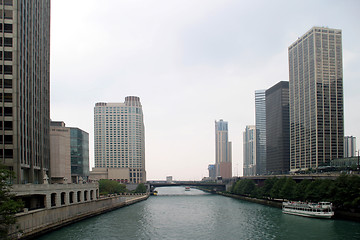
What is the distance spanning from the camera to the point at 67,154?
138375mm

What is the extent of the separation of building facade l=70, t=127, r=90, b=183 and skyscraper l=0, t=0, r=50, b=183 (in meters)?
73.2

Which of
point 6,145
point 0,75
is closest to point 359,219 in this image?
point 6,145

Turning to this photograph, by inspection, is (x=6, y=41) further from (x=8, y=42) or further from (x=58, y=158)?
(x=58, y=158)

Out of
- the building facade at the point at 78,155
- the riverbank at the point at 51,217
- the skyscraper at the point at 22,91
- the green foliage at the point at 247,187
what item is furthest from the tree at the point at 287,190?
the building facade at the point at 78,155

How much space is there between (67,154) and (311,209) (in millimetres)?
89939

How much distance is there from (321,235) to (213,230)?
22.1m

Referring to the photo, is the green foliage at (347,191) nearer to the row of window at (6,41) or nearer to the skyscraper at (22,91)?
the skyscraper at (22,91)

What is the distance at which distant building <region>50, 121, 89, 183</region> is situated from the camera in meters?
128

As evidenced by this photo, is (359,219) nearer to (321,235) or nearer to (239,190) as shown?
(321,235)

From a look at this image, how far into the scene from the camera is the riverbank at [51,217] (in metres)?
57.0

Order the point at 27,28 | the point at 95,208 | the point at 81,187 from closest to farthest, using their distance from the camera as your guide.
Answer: the point at 27,28 < the point at 81,187 < the point at 95,208

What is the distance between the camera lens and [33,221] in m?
62.8

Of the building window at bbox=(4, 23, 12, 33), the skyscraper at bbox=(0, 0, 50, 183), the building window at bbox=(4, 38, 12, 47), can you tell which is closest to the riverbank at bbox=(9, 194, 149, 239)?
the skyscraper at bbox=(0, 0, 50, 183)

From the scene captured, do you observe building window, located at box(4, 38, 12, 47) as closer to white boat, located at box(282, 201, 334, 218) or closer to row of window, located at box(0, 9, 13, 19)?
row of window, located at box(0, 9, 13, 19)
